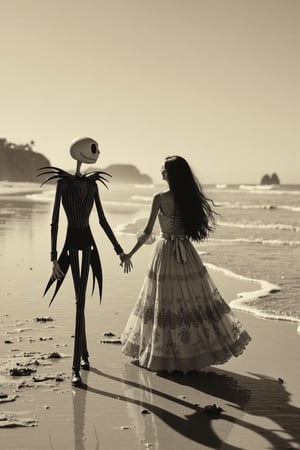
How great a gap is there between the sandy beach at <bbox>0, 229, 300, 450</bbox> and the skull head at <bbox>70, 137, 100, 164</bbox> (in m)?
1.94

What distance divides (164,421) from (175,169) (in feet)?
7.65

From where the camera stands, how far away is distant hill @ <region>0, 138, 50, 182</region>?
180 meters

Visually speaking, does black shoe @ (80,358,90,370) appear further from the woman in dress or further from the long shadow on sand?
the woman in dress

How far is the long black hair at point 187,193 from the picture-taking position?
586 cm

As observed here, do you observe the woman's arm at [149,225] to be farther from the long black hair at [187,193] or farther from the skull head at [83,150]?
the skull head at [83,150]

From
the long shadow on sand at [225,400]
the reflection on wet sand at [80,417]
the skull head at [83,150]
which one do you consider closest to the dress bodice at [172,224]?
the skull head at [83,150]

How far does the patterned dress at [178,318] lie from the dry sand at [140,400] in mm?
174

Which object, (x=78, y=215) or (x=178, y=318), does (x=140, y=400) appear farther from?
(x=78, y=215)

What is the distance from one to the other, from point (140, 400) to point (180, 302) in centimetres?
113

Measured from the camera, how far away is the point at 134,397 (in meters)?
5.08

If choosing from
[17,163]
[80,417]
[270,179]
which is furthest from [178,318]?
[17,163]

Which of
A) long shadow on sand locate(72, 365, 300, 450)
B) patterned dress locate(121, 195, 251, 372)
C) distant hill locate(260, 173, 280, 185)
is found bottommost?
long shadow on sand locate(72, 365, 300, 450)

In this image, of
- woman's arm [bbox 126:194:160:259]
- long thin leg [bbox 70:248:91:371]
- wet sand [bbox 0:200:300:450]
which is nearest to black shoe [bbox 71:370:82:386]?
wet sand [bbox 0:200:300:450]

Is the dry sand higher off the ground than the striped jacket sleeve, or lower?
lower
